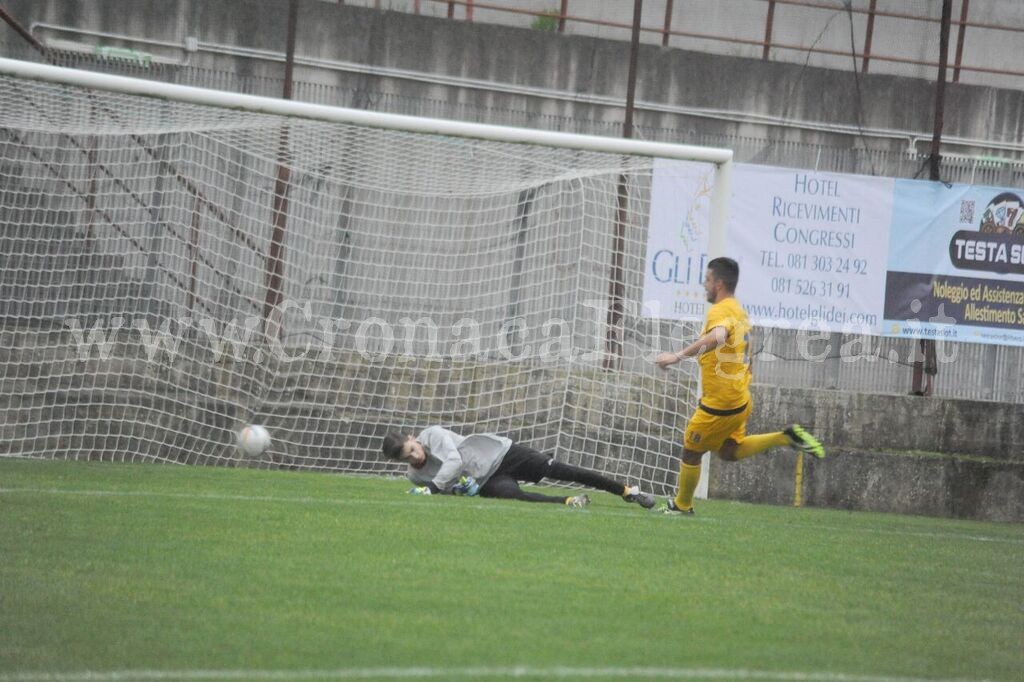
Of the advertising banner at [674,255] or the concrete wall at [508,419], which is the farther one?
the advertising banner at [674,255]

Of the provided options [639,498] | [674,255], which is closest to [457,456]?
[639,498]

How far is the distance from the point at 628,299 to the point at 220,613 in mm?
8400

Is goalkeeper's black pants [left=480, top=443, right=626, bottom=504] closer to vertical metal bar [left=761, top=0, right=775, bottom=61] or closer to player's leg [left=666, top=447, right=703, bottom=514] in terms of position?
player's leg [left=666, top=447, right=703, bottom=514]

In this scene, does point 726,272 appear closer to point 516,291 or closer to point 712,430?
point 712,430

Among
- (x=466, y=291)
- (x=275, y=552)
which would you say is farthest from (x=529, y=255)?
(x=275, y=552)

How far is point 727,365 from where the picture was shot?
962 centimetres

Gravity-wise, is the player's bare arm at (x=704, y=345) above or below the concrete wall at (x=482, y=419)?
above

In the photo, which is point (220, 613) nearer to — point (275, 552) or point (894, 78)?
point (275, 552)

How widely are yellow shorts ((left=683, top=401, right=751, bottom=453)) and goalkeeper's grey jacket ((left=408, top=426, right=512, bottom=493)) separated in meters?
A: 1.57

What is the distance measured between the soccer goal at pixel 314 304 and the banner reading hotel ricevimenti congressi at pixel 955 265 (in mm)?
2726

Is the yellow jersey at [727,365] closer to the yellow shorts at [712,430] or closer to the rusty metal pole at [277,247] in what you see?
the yellow shorts at [712,430]

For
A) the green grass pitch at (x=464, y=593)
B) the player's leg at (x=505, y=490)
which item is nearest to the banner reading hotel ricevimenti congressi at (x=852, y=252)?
the player's leg at (x=505, y=490)

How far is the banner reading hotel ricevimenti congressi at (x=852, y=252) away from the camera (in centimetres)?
1313

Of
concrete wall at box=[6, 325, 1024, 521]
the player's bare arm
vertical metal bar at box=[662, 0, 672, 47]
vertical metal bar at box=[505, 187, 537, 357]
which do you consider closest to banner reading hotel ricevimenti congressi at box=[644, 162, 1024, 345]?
concrete wall at box=[6, 325, 1024, 521]
